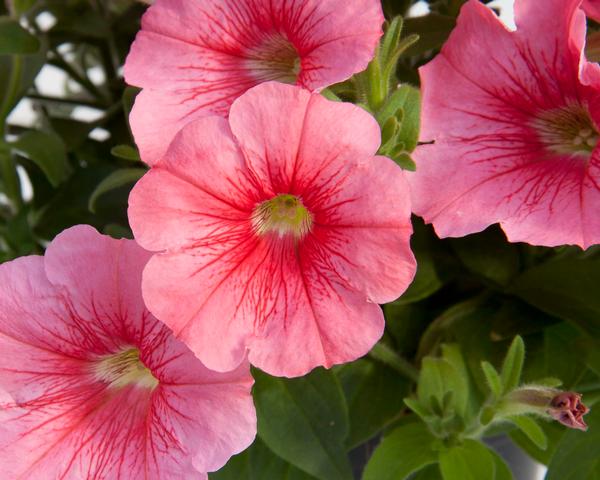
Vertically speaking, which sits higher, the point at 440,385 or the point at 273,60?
the point at 273,60

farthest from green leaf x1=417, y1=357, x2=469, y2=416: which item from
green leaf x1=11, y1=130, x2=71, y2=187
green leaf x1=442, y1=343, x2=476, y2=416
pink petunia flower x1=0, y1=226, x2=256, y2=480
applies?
green leaf x1=11, y1=130, x2=71, y2=187

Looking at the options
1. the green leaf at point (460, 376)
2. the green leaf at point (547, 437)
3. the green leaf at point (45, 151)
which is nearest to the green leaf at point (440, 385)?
the green leaf at point (460, 376)

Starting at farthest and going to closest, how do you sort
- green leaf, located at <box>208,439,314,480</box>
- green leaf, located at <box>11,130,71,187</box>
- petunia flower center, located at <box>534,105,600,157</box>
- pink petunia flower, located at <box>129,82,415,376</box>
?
green leaf, located at <box>11,130,71,187</box> < green leaf, located at <box>208,439,314,480</box> < petunia flower center, located at <box>534,105,600,157</box> < pink petunia flower, located at <box>129,82,415,376</box>

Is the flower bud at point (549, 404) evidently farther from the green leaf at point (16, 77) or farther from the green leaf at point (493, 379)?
the green leaf at point (16, 77)

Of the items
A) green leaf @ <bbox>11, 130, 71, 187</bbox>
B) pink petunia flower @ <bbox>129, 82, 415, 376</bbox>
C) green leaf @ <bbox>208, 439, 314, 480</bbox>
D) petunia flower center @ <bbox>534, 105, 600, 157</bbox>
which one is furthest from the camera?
green leaf @ <bbox>11, 130, 71, 187</bbox>

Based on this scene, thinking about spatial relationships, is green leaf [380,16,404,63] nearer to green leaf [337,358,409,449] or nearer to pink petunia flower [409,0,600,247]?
pink petunia flower [409,0,600,247]

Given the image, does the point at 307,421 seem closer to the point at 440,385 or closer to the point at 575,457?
the point at 440,385

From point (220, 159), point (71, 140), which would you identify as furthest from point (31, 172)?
point (220, 159)

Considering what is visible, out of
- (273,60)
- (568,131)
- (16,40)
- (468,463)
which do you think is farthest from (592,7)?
(16,40)
